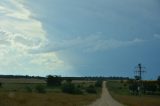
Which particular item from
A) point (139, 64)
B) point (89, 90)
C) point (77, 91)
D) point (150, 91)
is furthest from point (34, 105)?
point (150, 91)

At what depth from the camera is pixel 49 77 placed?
505 ft

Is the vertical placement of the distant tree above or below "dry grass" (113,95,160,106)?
above

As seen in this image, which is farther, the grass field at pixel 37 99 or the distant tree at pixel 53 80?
the distant tree at pixel 53 80

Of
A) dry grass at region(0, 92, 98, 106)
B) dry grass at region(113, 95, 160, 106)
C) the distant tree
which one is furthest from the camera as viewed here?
the distant tree

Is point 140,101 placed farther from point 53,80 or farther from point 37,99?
point 53,80

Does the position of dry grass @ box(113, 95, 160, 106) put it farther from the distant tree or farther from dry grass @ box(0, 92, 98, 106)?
the distant tree

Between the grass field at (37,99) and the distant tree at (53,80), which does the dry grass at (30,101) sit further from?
the distant tree at (53,80)

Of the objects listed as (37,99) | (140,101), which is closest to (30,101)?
(37,99)

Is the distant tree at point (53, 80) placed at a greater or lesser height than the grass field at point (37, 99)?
greater

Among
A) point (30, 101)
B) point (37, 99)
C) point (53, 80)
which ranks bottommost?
point (30, 101)

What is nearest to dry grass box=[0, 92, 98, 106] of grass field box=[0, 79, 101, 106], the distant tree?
grass field box=[0, 79, 101, 106]

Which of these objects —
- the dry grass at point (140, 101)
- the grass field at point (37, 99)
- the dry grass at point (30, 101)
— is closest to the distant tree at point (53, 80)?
the grass field at point (37, 99)

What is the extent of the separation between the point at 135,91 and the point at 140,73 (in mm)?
28293

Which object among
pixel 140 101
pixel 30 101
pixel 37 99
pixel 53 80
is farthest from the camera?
pixel 53 80
